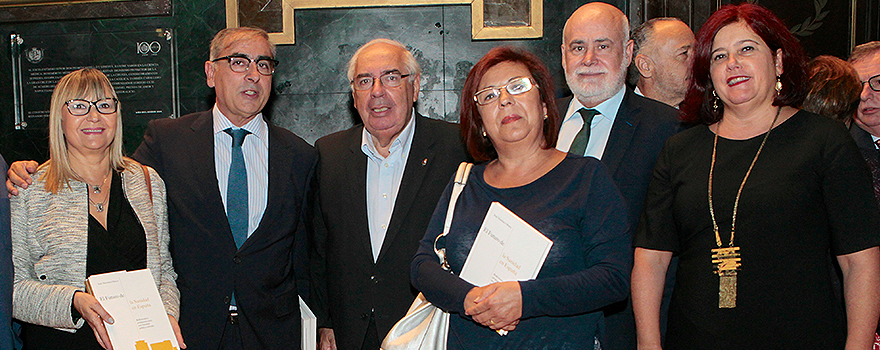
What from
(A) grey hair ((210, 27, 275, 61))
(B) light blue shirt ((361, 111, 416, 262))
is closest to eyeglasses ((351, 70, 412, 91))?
(B) light blue shirt ((361, 111, 416, 262))

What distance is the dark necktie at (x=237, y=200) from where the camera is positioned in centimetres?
272

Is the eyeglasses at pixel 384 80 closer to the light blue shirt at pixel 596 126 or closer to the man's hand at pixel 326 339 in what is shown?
the light blue shirt at pixel 596 126

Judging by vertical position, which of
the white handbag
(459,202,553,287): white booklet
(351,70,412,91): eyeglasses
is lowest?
the white handbag

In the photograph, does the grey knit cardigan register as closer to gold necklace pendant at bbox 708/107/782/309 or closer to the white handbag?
the white handbag

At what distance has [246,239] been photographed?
2.72 m

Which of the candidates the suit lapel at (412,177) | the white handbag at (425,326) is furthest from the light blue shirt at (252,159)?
the white handbag at (425,326)

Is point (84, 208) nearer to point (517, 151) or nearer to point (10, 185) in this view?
point (10, 185)

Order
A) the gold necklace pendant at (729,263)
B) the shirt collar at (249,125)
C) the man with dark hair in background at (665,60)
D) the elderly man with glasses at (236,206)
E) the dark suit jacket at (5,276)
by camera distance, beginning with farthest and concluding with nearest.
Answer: the man with dark hair in background at (665,60)
the shirt collar at (249,125)
the elderly man with glasses at (236,206)
the dark suit jacket at (5,276)
the gold necklace pendant at (729,263)

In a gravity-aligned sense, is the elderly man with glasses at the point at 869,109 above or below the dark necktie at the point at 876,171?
above

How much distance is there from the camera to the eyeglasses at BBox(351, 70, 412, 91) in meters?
2.93

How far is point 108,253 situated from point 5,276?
0.35 metres

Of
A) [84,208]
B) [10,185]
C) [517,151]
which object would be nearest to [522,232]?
[517,151]

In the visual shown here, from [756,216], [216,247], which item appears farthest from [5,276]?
[756,216]

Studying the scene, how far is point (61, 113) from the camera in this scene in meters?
2.41
